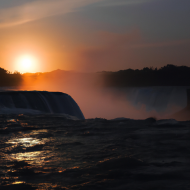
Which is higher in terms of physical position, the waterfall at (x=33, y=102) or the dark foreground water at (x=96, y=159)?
the waterfall at (x=33, y=102)

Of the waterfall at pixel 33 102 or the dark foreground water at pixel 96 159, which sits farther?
the waterfall at pixel 33 102

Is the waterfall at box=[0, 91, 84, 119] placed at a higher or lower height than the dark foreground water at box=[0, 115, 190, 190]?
higher

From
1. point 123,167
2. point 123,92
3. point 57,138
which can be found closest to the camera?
point 123,167

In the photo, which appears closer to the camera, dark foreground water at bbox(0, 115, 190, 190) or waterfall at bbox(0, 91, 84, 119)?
dark foreground water at bbox(0, 115, 190, 190)

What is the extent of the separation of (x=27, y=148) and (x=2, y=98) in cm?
1284

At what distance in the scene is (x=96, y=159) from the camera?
207 inches

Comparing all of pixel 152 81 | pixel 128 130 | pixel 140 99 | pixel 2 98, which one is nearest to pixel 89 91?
pixel 152 81

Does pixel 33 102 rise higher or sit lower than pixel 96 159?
higher

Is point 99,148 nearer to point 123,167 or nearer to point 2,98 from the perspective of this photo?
point 123,167

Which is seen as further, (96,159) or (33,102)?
(33,102)

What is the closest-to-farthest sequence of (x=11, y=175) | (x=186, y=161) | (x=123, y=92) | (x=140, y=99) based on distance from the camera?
(x=11, y=175)
(x=186, y=161)
(x=140, y=99)
(x=123, y=92)

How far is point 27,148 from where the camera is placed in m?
6.19

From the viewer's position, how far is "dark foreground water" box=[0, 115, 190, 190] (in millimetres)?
3984

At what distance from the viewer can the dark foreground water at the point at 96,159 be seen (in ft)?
13.1
